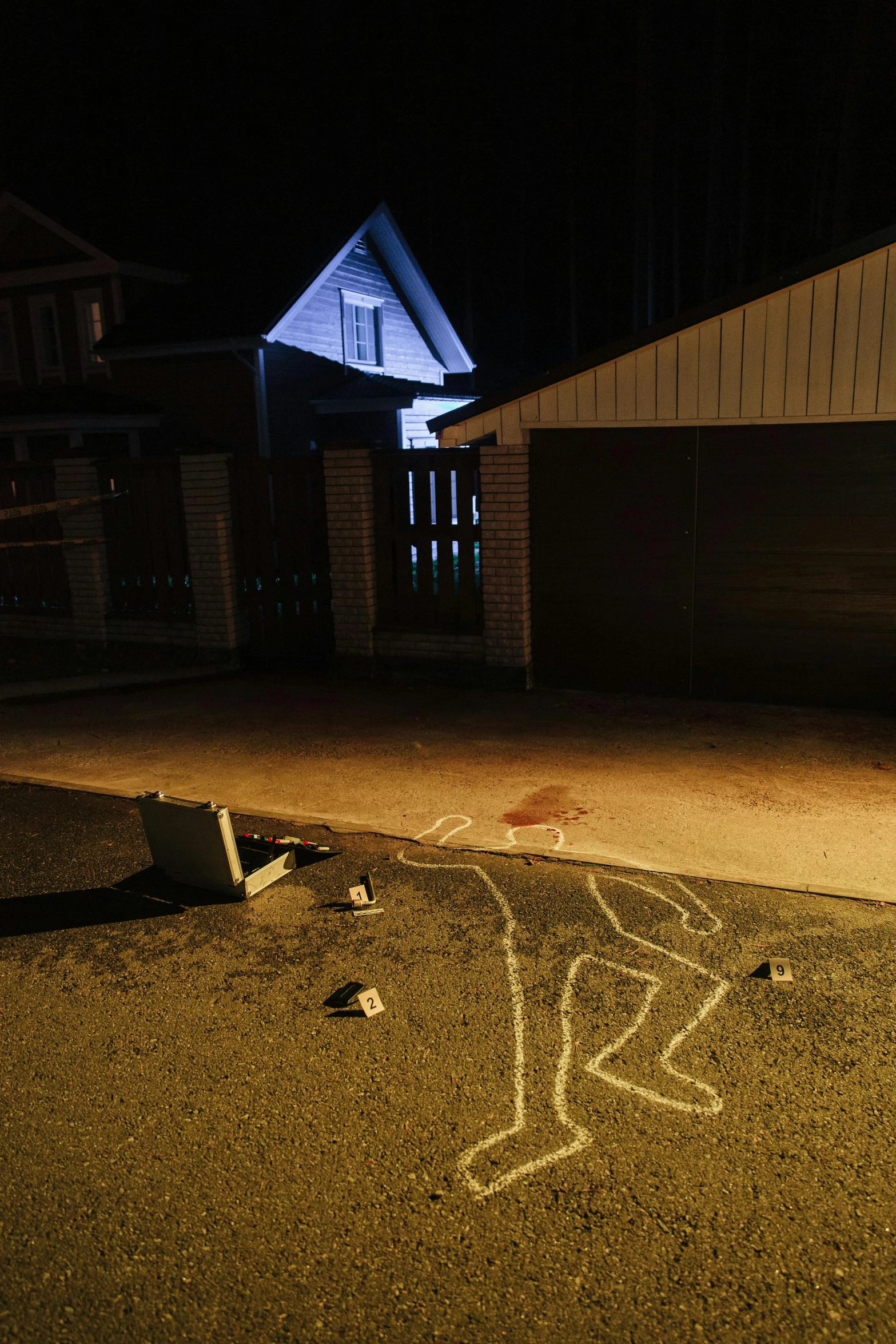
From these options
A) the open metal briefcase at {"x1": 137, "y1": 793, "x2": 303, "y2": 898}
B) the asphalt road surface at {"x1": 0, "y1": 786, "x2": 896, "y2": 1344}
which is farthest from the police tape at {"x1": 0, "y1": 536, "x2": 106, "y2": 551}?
the asphalt road surface at {"x1": 0, "y1": 786, "x2": 896, "y2": 1344}

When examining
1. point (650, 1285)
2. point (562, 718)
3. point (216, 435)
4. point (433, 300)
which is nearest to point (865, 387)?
point (562, 718)

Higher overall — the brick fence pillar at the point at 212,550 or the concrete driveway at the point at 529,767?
the brick fence pillar at the point at 212,550

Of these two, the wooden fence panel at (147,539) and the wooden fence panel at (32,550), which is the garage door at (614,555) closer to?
the wooden fence panel at (147,539)

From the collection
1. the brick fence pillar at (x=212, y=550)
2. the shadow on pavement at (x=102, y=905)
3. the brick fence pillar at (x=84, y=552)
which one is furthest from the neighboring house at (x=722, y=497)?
the brick fence pillar at (x=84, y=552)

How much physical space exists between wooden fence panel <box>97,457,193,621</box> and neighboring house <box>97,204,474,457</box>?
733 cm

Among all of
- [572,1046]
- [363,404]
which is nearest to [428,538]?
[572,1046]

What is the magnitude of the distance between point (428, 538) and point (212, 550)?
2.71m

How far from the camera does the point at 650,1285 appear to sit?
2701 mm

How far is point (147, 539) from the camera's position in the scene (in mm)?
11055

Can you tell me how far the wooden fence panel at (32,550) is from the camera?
461 inches

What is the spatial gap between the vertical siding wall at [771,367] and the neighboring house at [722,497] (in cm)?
1

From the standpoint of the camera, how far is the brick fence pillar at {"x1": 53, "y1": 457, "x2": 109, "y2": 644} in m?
11.2

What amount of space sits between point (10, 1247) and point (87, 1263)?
0.28m

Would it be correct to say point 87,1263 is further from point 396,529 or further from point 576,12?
point 576,12
